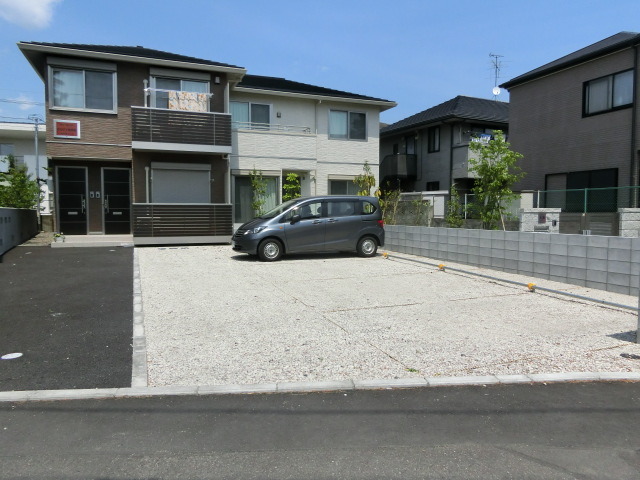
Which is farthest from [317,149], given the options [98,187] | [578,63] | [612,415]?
[612,415]

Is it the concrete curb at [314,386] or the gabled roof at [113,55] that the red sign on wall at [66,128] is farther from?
the concrete curb at [314,386]

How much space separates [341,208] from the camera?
13312 millimetres

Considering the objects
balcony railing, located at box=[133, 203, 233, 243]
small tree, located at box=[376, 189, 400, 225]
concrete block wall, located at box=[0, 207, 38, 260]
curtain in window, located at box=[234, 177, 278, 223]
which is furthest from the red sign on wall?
small tree, located at box=[376, 189, 400, 225]

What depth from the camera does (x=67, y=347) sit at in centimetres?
515

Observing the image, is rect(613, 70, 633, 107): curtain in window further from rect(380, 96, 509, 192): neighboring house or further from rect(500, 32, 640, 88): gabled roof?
rect(380, 96, 509, 192): neighboring house

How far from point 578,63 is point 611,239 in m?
12.4

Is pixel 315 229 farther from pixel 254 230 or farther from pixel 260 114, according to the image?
pixel 260 114

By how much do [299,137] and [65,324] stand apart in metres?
13.8

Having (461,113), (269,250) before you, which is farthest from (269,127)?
(461,113)

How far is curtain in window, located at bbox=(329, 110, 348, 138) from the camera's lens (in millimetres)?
20000

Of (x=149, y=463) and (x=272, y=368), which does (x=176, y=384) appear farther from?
(x=149, y=463)

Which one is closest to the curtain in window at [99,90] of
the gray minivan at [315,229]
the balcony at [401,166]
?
the gray minivan at [315,229]

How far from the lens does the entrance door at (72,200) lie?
16266 millimetres

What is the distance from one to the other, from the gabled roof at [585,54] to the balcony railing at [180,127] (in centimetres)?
1247
